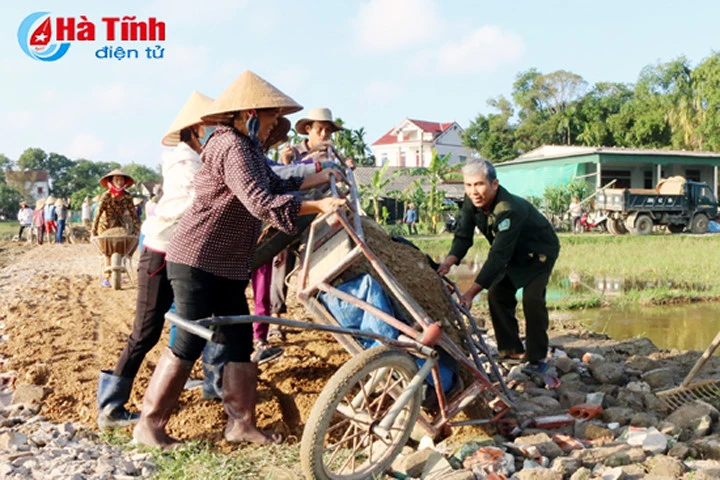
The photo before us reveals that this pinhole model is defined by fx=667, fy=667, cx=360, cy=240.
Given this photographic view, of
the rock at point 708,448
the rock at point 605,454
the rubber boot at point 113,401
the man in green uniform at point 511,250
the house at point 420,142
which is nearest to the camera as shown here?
the rock at point 605,454

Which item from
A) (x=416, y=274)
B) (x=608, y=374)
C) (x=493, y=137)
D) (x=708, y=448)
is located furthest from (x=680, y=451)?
(x=493, y=137)

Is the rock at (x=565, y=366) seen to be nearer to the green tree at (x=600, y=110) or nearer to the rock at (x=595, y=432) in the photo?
the rock at (x=595, y=432)

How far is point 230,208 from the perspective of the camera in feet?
9.66

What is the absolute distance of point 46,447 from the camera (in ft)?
10.6

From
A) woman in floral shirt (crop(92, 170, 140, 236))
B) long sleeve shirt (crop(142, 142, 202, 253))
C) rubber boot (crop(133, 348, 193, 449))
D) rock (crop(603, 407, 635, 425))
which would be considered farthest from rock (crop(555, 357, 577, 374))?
woman in floral shirt (crop(92, 170, 140, 236))

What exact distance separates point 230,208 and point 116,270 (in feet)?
21.1

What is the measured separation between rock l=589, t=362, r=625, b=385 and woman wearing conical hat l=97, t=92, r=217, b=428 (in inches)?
112

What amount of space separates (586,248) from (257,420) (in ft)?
44.2

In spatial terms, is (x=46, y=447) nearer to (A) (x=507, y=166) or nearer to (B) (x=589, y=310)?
(B) (x=589, y=310)

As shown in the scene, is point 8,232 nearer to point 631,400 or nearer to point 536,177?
point 536,177

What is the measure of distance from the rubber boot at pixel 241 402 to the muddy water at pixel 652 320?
4.63 m

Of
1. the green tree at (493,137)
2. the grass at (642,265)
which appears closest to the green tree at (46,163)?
the green tree at (493,137)

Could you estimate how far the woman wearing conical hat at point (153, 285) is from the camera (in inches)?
133

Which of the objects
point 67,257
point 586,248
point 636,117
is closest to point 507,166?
point 636,117
